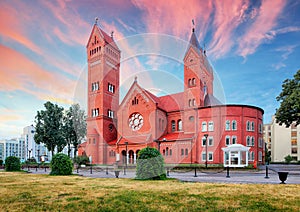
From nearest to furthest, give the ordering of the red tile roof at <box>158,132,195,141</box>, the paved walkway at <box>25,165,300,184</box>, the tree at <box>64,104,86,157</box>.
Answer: the paved walkway at <box>25,165,300,184</box>
the red tile roof at <box>158,132,195,141</box>
the tree at <box>64,104,86,157</box>

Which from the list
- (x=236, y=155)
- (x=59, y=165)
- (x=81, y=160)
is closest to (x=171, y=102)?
(x=236, y=155)

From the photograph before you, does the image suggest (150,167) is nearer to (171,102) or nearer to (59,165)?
(59,165)

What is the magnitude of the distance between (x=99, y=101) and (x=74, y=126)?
42.7 ft

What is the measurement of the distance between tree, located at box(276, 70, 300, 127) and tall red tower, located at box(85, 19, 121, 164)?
27311 mm

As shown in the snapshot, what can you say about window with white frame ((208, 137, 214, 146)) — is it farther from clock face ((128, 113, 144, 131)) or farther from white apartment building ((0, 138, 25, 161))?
white apartment building ((0, 138, 25, 161))

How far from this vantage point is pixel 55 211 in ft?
24.1

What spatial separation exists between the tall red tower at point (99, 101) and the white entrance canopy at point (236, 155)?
76.7 feet

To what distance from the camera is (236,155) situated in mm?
37562

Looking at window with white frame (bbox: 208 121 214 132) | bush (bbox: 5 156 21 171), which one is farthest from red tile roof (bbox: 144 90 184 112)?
bush (bbox: 5 156 21 171)

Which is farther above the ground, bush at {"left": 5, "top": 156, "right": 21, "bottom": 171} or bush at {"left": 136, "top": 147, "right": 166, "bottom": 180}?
bush at {"left": 136, "top": 147, "right": 166, "bottom": 180}

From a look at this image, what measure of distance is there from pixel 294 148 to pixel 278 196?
257ft

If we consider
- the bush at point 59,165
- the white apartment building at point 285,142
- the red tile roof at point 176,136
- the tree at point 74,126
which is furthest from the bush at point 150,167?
the white apartment building at point 285,142

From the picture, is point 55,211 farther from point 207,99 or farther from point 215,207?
point 207,99

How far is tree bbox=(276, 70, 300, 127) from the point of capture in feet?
100
